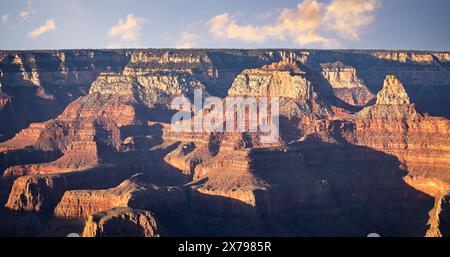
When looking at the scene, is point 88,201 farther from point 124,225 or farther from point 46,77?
point 46,77

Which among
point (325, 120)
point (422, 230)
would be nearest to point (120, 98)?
point (325, 120)

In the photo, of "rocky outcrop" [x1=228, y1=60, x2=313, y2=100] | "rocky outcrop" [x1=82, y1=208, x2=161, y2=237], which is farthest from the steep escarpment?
"rocky outcrop" [x1=82, y1=208, x2=161, y2=237]

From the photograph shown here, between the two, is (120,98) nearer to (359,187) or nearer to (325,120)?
(325,120)

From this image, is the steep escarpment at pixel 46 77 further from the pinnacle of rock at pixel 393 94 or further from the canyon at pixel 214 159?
the pinnacle of rock at pixel 393 94

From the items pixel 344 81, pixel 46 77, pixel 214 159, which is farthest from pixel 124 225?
pixel 344 81

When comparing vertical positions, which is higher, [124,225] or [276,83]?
[276,83]

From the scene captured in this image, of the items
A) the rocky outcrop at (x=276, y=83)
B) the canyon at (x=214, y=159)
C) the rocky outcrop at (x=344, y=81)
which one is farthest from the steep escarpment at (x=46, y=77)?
the rocky outcrop at (x=344, y=81)

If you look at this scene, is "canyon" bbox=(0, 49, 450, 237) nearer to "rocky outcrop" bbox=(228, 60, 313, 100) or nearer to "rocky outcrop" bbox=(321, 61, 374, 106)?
"rocky outcrop" bbox=(228, 60, 313, 100)
